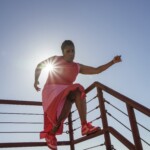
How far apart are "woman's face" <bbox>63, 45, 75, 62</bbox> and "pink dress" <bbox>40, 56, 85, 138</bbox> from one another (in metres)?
0.07

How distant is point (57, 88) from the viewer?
11.8ft

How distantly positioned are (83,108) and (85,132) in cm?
34

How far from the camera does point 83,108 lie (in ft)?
11.1

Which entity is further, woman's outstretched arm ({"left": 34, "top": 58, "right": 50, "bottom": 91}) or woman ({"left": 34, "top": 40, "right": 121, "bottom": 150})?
woman's outstretched arm ({"left": 34, "top": 58, "right": 50, "bottom": 91})

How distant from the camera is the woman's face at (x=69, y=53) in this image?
149 inches

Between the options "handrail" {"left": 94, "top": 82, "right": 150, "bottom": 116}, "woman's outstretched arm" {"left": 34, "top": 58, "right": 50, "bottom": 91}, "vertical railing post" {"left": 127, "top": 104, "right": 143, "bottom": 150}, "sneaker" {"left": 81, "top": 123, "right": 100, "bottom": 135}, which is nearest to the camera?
"handrail" {"left": 94, "top": 82, "right": 150, "bottom": 116}

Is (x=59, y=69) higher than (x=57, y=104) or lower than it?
higher

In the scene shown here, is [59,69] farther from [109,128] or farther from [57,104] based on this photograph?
[109,128]

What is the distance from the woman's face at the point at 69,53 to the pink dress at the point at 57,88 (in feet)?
0.23

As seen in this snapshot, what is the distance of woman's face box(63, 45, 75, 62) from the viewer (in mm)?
3793

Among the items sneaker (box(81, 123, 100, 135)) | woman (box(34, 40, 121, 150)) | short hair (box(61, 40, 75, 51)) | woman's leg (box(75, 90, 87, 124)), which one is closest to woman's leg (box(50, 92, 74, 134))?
woman (box(34, 40, 121, 150))

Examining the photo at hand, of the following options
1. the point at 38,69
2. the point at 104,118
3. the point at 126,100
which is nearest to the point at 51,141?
the point at 104,118

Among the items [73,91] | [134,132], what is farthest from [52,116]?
[134,132]

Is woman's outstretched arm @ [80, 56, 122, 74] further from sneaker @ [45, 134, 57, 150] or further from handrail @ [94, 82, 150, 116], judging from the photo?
sneaker @ [45, 134, 57, 150]
